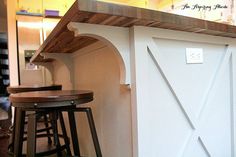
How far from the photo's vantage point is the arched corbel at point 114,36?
83 centimetres

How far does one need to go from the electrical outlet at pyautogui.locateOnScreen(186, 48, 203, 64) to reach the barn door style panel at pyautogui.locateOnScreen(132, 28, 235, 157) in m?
0.02

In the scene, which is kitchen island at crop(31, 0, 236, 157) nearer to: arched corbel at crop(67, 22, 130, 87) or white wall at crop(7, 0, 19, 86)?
arched corbel at crop(67, 22, 130, 87)

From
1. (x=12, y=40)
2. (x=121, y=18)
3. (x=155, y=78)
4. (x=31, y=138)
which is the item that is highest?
(x=12, y=40)

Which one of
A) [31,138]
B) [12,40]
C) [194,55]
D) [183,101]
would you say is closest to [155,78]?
[183,101]

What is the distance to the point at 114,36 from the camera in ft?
2.93

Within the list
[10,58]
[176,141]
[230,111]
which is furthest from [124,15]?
[10,58]

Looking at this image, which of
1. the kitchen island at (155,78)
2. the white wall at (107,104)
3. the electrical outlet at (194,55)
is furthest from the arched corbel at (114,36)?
the electrical outlet at (194,55)

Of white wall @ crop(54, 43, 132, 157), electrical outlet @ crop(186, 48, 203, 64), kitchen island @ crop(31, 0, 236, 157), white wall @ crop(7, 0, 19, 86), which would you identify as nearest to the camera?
kitchen island @ crop(31, 0, 236, 157)

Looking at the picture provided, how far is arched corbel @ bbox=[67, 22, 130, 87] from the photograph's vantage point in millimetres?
831

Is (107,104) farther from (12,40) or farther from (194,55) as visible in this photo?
(12,40)

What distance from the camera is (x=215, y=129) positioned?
1.33m

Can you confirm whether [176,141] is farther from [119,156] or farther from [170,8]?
[170,8]

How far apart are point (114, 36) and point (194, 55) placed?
1.78 feet

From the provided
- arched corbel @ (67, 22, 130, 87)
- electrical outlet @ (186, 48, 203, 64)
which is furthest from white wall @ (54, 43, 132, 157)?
electrical outlet @ (186, 48, 203, 64)
